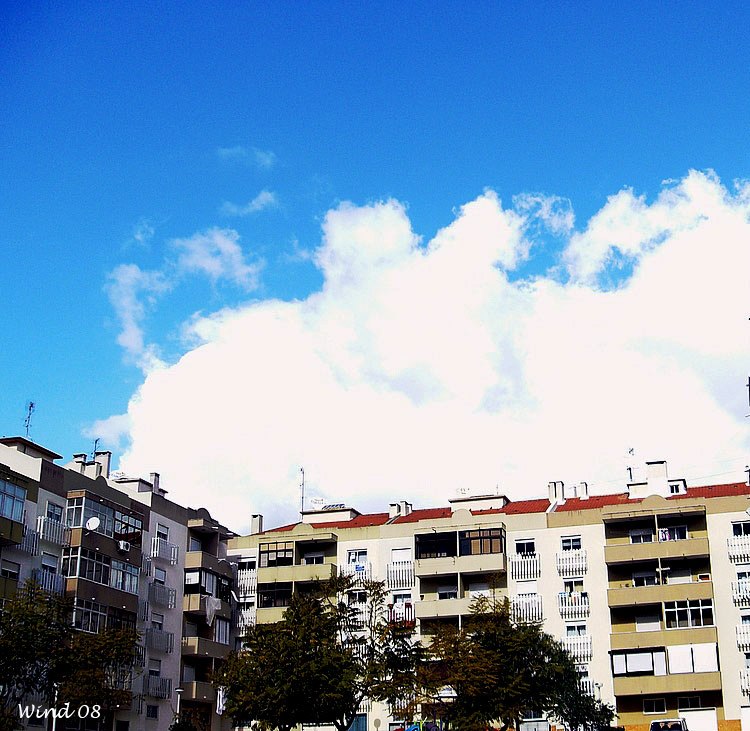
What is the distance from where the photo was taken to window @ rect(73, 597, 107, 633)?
60838 mm

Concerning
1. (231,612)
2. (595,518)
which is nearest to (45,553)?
(231,612)

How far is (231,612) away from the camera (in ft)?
257

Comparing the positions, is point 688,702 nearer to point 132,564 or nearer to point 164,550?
point 164,550

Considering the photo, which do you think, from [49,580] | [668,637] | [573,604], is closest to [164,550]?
[49,580]

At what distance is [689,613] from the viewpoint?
70250mm

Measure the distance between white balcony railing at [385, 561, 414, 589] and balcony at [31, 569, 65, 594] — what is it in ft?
78.0

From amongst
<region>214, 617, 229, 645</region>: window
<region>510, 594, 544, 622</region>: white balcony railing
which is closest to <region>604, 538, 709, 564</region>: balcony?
<region>510, 594, 544, 622</region>: white balcony railing

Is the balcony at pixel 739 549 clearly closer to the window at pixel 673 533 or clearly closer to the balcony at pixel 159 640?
the window at pixel 673 533

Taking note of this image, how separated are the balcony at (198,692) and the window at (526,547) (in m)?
21.8

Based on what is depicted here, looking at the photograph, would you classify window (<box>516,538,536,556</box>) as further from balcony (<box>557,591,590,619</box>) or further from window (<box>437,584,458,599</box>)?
window (<box>437,584,458,599</box>)

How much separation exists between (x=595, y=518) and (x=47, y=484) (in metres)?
34.8

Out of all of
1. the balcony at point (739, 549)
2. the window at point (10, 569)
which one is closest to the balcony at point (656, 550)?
the balcony at point (739, 549)

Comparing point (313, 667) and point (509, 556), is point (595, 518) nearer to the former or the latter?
point (509, 556)

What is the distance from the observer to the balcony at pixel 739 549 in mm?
70125
